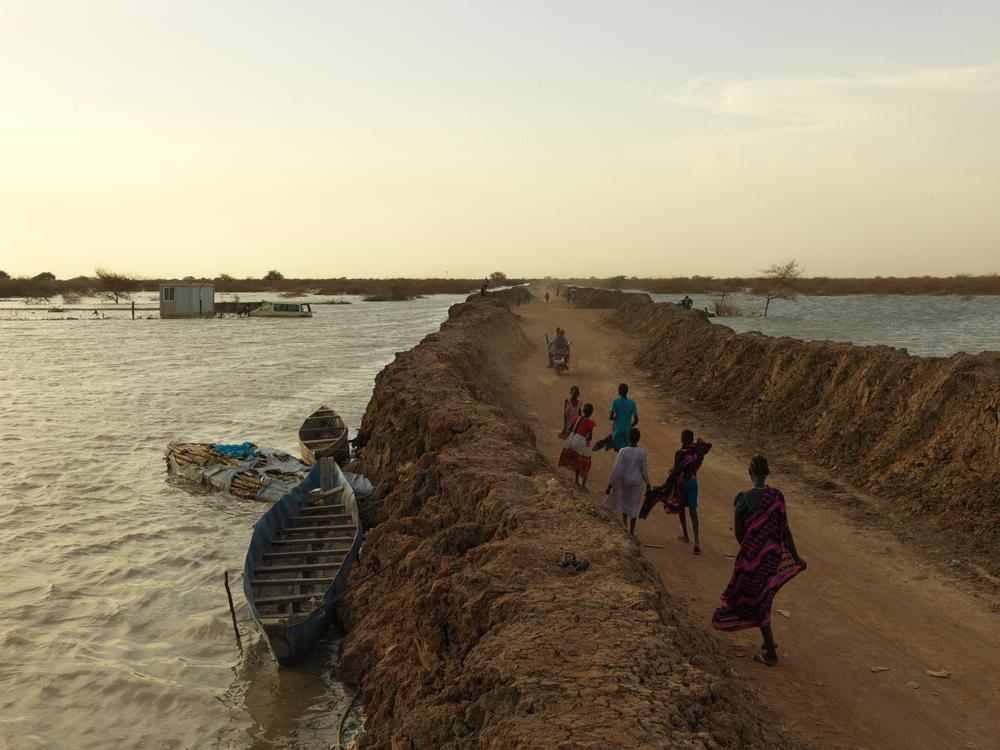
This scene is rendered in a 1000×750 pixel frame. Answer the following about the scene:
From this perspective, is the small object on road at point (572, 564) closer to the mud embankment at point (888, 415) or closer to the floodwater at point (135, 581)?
the floodwater at point (135, 581)

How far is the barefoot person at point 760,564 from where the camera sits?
6.77 meters

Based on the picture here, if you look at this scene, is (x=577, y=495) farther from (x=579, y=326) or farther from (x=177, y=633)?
(x=579, y=326)

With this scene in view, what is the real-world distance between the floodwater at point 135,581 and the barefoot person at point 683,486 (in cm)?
470

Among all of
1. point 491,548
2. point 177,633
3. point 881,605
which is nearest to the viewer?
point 491,548

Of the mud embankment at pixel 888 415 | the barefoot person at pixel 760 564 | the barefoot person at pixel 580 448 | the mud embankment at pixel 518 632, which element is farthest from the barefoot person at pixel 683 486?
the mud embankment at pixel 888 415

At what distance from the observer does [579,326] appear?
44.1m

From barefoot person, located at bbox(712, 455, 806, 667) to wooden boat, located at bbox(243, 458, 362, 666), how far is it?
4.73m

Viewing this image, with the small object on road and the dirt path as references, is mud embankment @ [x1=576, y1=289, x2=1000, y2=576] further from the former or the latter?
the small object on road

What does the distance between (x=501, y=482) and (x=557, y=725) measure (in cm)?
502

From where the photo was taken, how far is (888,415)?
539 inches

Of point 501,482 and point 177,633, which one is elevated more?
point 501,482

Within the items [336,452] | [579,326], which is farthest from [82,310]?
[336,452]

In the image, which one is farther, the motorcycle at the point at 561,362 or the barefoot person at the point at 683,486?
the motorcycle at the point at 561,362

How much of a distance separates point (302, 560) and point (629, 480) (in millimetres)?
5020
